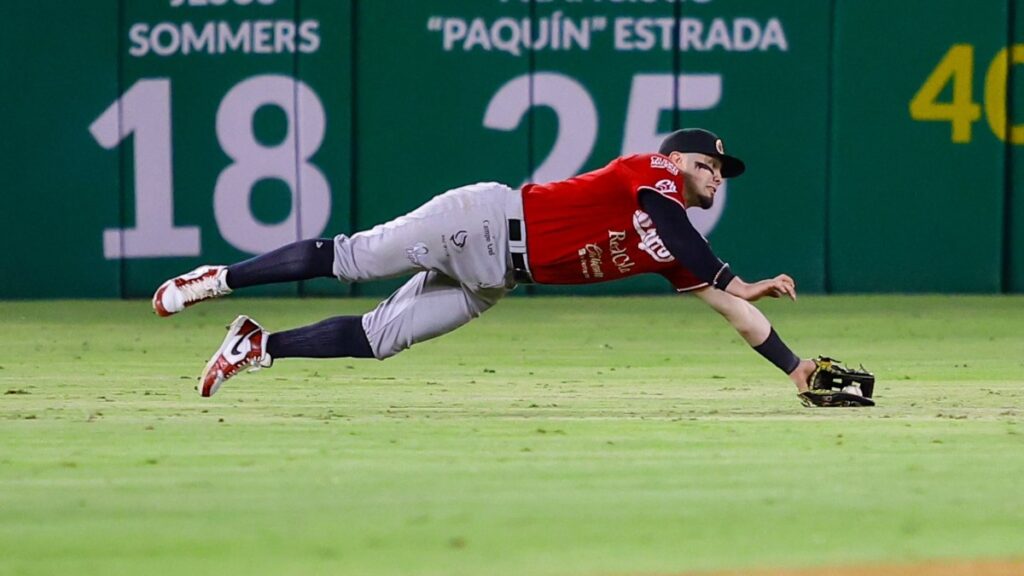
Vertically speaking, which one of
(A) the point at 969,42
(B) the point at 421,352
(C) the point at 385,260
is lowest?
(B) the point at 421,352

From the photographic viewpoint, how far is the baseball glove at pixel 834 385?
832 centimetres

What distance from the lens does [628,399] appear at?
891 centimetres

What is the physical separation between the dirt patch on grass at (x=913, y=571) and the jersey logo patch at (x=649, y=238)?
10.9 ft

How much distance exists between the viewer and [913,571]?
4.81 m

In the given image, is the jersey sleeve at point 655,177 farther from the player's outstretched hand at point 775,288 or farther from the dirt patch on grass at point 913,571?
the dirt patch on grass at point 913,571

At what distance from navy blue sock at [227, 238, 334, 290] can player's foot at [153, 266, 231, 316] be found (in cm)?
5

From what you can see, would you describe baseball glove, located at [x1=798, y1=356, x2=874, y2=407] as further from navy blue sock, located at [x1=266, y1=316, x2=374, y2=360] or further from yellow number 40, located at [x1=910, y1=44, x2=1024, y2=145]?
yellow number 40, located at [x1=910, y1=44, x2=1024, y2=145]

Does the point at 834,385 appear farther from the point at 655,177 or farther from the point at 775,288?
the point at 655,177

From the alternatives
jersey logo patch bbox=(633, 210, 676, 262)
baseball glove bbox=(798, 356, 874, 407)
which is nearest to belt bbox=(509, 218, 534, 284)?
jersey logo patch bbox=(633, 210, 676, 262)

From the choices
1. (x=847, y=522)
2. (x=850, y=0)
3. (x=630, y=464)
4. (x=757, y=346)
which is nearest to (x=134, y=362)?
(x=757, y=346)

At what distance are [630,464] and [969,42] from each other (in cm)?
1010

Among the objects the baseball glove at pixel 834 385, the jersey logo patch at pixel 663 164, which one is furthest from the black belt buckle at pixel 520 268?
the baseball glove at pixel 834 385

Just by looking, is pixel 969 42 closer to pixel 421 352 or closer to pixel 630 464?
pixel 421 352

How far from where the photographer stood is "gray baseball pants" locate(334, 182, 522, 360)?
8.15 metres
